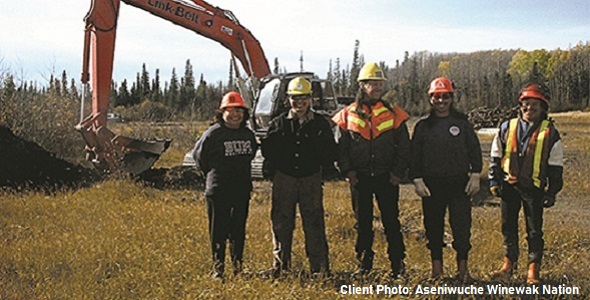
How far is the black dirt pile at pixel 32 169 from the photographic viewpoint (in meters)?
10.7

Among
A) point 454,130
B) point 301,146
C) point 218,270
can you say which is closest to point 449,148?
point 454,130

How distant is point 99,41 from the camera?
34.6 feet

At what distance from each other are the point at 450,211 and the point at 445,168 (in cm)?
41

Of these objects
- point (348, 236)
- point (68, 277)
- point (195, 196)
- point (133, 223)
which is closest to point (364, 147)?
point (348, 236)

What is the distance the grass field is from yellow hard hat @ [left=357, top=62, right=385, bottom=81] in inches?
70.4

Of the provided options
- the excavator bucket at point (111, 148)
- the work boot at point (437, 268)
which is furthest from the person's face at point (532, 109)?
the excavator bucket at point (111, 148)

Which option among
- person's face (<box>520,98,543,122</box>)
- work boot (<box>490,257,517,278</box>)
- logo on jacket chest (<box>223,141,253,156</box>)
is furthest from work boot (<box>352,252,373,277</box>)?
person's face (<box>520,98,543,122</box>)

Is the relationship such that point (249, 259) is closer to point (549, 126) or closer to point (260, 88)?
point (549, 126)

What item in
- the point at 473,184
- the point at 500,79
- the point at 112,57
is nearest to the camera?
the point at 473,184

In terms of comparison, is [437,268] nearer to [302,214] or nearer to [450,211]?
[450,211]

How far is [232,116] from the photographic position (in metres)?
5.09

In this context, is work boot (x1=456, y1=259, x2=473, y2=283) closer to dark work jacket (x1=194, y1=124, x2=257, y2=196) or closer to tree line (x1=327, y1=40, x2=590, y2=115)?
dark work jacket (x1=194, y1=124, x2=257, y2=196)

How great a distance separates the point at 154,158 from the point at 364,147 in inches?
293

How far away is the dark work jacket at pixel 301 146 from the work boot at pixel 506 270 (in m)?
1.86
